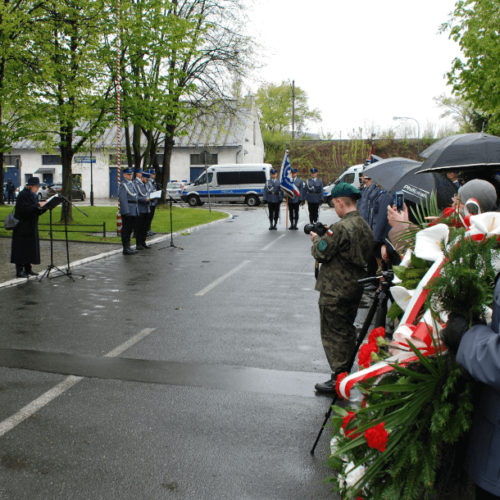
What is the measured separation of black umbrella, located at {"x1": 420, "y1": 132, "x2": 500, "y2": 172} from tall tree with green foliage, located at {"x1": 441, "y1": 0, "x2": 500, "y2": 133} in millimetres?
9529

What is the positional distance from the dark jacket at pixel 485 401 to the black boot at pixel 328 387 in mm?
2654

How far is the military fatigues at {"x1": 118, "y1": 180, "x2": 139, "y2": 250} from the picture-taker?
13672 millimetres

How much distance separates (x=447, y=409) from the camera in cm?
215

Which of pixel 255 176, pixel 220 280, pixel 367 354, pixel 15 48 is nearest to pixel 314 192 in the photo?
pixel 15 48

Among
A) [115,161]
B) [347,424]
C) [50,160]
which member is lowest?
[347,424]

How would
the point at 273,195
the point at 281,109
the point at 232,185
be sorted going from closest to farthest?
the point at 273,195
the point at 232,185
the point at 281,109

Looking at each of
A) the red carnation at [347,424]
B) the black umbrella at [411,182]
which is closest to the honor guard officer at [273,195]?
the black umbrella at [411,182]

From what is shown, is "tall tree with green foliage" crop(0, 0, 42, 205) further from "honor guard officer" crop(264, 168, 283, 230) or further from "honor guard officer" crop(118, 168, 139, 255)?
"honor guard officer" crop(264, 168, 283, 230)

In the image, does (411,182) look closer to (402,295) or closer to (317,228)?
(317,228)

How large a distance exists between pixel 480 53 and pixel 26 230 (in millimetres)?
12899

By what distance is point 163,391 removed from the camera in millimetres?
4812

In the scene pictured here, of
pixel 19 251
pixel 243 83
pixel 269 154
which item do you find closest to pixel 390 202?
pixel 19 251

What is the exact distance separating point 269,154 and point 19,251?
51.2m

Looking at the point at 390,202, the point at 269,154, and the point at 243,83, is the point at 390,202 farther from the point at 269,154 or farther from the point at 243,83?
the point at 269,154
